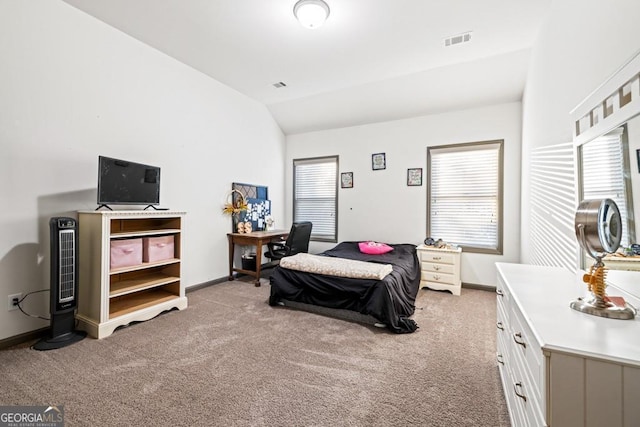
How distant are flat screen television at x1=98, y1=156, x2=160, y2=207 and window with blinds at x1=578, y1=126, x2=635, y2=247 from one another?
→ 364 cm

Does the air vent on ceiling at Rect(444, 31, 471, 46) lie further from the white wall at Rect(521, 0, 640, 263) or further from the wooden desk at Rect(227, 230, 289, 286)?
the wooden desk at Rect(227, 230, 289, 286)

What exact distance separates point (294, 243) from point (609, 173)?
3209 millimetres

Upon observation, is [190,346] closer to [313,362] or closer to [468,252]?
[313,362]

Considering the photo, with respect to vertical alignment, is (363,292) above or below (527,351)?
below

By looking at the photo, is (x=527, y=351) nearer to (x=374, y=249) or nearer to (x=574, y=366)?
(x=574, y=366)

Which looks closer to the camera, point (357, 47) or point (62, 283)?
point (62, 283)

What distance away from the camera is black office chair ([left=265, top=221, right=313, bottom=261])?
3.89m

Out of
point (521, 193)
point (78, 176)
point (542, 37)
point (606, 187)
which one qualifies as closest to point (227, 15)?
point (78, 176)

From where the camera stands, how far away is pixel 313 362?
82.3 inches

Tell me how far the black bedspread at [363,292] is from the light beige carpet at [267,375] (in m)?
0.17

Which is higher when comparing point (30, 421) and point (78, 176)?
point (78, 176)

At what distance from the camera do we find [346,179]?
509 centimetres

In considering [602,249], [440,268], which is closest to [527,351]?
[602,249]

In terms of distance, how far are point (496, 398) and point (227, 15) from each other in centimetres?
374
